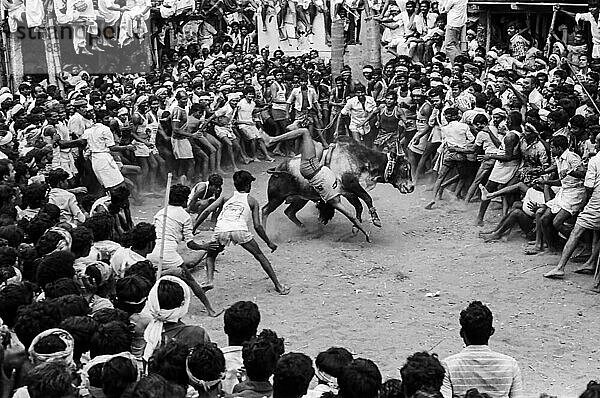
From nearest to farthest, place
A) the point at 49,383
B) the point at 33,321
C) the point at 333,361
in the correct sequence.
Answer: the point at 49,383
the point at 333,361
the point at 33,321

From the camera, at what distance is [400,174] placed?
40.5 ft

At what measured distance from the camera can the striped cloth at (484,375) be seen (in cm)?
505

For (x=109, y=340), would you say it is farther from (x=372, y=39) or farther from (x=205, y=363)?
(x=372, y=39)

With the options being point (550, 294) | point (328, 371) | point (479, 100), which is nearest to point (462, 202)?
point (479, 100)

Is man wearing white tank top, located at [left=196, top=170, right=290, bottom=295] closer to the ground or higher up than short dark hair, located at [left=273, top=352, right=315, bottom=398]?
closer to the ground

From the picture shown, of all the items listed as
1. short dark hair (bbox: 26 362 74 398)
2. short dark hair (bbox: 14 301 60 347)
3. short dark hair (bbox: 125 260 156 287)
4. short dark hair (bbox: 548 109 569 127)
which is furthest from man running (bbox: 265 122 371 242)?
short dark hair (bbox: 26 362 74 398)

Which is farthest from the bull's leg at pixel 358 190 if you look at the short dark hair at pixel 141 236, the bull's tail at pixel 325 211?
the short dark hair at pixel 141 236

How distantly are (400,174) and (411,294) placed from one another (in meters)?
2.88

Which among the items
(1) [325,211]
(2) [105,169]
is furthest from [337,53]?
(2) [105,169]

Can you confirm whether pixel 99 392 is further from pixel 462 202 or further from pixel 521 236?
pixel 462 202

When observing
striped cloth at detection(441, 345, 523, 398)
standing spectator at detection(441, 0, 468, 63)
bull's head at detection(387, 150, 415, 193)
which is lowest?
bull's head at detection(387, 150, 415, 193)

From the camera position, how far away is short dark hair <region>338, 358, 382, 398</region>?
435cm

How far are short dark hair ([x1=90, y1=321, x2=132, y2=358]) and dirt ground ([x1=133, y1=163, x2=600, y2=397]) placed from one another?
327 centimetres

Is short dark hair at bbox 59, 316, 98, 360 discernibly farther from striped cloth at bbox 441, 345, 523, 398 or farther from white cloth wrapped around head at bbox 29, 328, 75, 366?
striped cloth at bbox 441, 345, 523, 398
